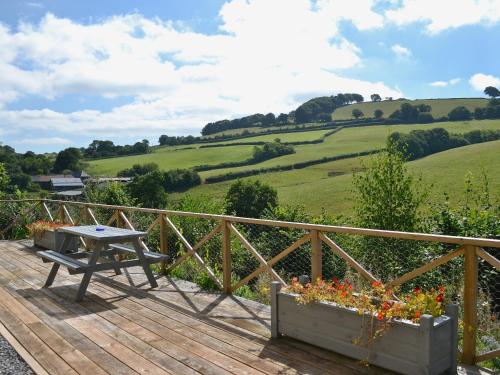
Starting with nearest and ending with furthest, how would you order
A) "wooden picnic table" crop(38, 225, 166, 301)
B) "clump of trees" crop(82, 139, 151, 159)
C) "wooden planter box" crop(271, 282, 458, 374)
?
"wooden planter box" crop(271, 282, 458, 374) < "wooden picnic table" crop(38, 225, 166, 301) < "clump of trees" crop(82, 139, 151, 159)

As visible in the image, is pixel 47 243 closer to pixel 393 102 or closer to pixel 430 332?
pixel 430 332

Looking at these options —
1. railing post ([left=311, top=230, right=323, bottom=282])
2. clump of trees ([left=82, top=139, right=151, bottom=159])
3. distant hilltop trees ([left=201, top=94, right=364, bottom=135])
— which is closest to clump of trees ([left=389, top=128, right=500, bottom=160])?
distant hilltop trees ([left=201, top=94, right=364, bottom=135])

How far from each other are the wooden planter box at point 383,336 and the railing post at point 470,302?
24 cm

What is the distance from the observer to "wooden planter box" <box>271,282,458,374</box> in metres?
3.22

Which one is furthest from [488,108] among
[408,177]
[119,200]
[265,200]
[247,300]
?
[247,300]

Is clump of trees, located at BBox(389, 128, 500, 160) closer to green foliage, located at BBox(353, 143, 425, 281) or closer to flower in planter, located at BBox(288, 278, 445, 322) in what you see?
green foliage, located at BBox(353, 143, 425, 281)

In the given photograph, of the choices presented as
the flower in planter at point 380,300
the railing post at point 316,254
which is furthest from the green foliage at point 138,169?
the flower in planter at point 380,300

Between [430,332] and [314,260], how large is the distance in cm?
165

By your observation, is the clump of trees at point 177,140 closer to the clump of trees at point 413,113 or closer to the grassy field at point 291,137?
the grassy field at point 291,137

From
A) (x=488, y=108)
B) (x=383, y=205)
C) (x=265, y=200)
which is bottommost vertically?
(x=265, y=200)

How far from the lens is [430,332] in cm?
317

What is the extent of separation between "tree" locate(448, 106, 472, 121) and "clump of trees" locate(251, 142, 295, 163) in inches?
1165

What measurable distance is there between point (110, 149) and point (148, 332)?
8402cm

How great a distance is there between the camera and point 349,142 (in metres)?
70.7
